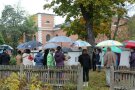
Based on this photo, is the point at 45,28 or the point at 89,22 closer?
the point at 89,22

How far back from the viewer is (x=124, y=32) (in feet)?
180

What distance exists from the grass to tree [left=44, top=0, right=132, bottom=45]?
19.3ft

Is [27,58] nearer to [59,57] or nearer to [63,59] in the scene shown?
[59,57]

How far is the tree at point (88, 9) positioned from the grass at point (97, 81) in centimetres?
589

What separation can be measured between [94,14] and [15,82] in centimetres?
1488

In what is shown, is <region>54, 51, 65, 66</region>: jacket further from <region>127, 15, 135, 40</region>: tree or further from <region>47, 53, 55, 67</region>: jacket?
<region>127, 15, 135, 40</region>: tree

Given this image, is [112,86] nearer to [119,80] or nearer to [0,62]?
[119,80]

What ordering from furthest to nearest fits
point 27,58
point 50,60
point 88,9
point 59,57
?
1. point 88,9
2. point 27,58
3. point 50,60
4. point 59,57

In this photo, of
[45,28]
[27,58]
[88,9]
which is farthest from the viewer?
[45,28]

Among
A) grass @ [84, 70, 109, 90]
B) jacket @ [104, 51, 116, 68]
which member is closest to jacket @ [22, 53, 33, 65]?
grass @ [84, 70, 109, 90]

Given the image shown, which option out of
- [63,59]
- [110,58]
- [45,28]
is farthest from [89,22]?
[45,28]

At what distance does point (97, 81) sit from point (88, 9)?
9469mm

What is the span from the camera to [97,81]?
19625 mm

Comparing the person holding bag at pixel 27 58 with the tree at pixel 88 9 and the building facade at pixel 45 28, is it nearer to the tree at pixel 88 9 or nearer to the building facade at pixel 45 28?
the tree at pixel 88 9
